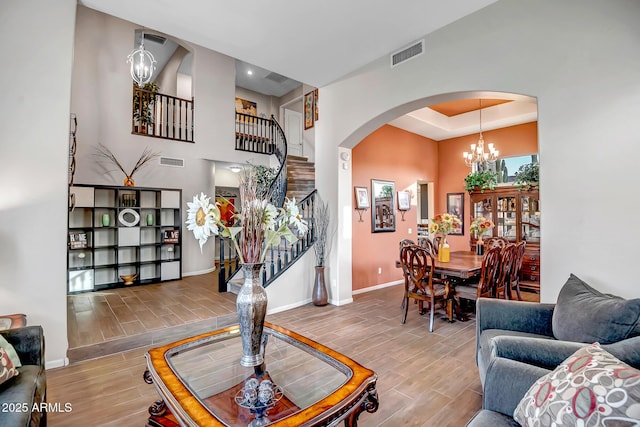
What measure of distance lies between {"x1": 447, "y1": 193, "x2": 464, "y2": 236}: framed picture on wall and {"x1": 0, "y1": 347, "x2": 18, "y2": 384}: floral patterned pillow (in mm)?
7284

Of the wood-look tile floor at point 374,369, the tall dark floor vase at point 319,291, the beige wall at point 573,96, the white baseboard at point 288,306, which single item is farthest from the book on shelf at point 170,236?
the beige wall at point 573,96

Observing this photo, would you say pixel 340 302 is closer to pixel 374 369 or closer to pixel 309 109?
pixel 374 369

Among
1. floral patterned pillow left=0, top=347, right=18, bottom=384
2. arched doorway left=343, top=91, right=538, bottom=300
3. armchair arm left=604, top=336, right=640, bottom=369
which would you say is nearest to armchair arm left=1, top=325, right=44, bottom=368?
floral patterned pillow left=0, top=347, right=18, bottom=384

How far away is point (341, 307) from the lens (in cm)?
478

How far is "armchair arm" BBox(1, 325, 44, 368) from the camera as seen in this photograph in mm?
1809

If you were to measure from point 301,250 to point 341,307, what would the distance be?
1118 millimetres

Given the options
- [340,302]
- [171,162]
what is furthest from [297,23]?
[171,162]

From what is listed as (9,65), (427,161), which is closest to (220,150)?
(9,65)

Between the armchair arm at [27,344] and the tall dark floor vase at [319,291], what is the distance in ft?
11.2

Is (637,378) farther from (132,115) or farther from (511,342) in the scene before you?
(132,115)

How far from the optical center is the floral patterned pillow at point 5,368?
1522mm

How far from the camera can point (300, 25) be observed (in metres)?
3.35

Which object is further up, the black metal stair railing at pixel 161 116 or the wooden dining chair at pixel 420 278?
the black metal stair railing at pixel 161 116

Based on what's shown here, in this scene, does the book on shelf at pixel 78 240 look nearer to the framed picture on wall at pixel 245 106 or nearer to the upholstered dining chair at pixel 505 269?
the framed picture on wall at pixel 245 106
